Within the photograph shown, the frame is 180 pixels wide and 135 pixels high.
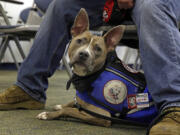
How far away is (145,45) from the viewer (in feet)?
3.91

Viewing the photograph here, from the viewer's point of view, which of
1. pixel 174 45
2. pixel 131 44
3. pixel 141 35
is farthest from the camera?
pixel 131 44

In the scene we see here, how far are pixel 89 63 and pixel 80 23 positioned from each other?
0.28 metres

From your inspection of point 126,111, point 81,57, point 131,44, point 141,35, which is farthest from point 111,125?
point 131,44

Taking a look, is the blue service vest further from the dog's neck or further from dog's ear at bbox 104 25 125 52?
dog's ear at bbox 104 25 125 52

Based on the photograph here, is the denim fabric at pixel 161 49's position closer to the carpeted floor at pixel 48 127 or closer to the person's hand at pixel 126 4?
the person's hand at pixel 126 4

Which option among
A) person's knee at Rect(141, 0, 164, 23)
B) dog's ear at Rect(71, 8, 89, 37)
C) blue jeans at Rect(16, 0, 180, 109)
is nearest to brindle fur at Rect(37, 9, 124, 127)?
dog's ear at Rect(71, 8, 89, 37)

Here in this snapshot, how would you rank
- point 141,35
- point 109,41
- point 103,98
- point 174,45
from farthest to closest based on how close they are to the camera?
point 109,41 < point 103,98 < point 141,35 < point 174,45

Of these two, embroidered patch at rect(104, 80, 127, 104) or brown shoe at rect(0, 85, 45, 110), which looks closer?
embroidered patch at rect(104, 80, 127, 104)

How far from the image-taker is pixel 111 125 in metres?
1.41

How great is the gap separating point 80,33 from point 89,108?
458 millimetres

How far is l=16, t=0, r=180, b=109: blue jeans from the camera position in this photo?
1.10m

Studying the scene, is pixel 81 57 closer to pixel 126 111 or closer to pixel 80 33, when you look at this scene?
pixel 80 33

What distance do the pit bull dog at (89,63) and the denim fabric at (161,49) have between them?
24 centimetres

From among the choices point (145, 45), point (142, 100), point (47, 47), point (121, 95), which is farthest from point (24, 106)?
point (145, 45)
